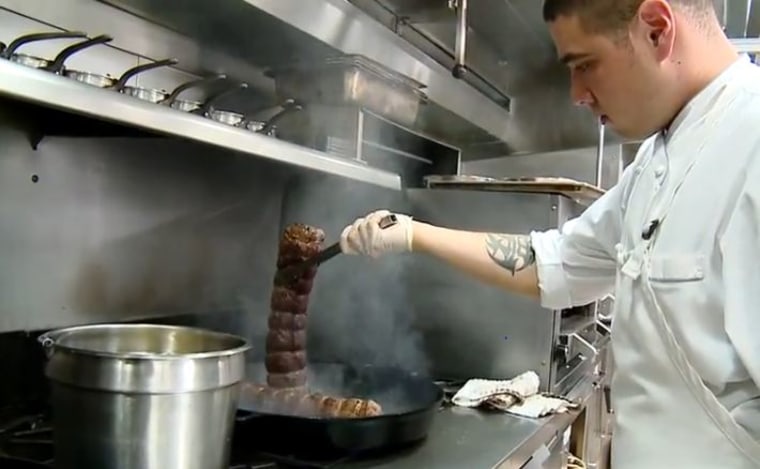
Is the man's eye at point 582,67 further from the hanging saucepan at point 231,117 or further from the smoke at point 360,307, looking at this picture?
the smoke at point 360,307

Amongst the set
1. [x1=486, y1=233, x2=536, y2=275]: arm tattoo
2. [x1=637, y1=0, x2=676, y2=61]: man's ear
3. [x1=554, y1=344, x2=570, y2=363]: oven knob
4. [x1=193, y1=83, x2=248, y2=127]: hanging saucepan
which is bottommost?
[x1=554, y1=344, x2=570, y2=363]: oven knob

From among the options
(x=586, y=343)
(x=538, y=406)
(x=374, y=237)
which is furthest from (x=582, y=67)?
(x=586, y=343)

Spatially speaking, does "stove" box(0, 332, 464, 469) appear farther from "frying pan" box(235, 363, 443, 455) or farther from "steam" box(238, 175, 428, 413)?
"steam" box(238, 175, 428, 413)

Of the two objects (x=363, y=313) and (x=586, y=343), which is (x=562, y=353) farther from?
(x=363, y=313)

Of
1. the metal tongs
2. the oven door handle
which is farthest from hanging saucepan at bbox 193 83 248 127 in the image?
the oven door handle

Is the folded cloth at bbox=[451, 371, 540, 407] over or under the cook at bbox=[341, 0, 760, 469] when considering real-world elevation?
under

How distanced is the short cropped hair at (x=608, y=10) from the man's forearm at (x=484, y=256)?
54 cm

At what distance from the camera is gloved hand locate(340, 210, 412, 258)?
4.96ft

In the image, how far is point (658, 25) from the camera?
113 centimetres

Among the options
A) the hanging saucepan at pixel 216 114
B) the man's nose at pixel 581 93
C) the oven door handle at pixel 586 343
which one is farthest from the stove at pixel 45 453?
the oven door handle at pixel 586 343

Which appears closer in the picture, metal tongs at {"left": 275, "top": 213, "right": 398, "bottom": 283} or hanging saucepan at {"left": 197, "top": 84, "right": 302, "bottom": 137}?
hanging saucepan at {"left": 197, "top": 84, "right": 302, "bottom": 137}

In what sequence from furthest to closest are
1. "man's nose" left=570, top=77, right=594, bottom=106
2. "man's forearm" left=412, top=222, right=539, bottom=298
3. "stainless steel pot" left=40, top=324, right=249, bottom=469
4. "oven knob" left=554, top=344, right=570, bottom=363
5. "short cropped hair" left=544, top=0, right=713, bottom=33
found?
1. "oven knob" left=554, top=344, right=570, bottom=363
2. "man's forearm" left=412, top=222, right=539, bottom=298
3. "man's nose" left=570, top=77, right=594, bottom=106
4. "short cropped hair" left=544, top=0, right=713, bottom=33
5. "stainless steel pot" left=40, top=324, right=249, bottom=469

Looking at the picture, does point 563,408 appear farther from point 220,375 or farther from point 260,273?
point 220,375

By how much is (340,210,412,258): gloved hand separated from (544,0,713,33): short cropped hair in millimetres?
545
